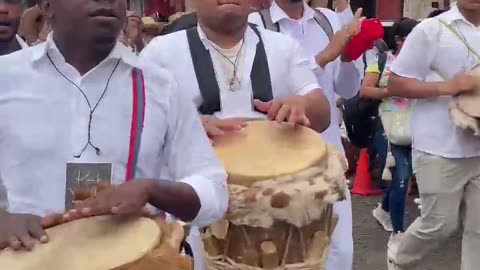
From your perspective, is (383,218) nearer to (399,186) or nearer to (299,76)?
(399,186)

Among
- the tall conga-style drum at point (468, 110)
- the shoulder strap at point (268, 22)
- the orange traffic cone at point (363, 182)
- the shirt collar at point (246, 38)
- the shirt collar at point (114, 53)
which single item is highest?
the shirt collar at point (114, 53)

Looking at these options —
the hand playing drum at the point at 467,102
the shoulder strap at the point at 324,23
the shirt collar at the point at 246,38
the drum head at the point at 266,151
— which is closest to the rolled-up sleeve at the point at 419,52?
the hand playing drum at the point at 467,102

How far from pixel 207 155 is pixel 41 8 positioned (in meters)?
0.59

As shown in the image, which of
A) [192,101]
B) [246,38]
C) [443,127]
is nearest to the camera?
[192,101]

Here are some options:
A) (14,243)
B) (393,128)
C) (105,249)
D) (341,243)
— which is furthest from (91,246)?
(393,128)

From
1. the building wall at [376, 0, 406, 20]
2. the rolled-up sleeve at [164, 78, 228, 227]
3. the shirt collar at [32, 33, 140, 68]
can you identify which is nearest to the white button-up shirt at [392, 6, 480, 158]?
the rolled-up sleeve at [164, 78, 228, 227]

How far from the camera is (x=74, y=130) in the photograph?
2486 mm

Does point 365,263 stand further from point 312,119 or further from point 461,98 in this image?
point 312,119

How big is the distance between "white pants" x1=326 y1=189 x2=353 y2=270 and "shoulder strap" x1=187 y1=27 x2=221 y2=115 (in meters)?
1.20

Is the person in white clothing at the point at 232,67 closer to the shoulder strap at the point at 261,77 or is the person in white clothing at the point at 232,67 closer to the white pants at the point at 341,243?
the shoulder strap at the point at 261,77

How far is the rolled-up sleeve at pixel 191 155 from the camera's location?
8.25ft

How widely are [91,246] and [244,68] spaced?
60.9 inches

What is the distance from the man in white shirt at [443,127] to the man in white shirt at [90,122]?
2690mm

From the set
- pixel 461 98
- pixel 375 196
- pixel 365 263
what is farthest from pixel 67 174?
pixel 375 196
